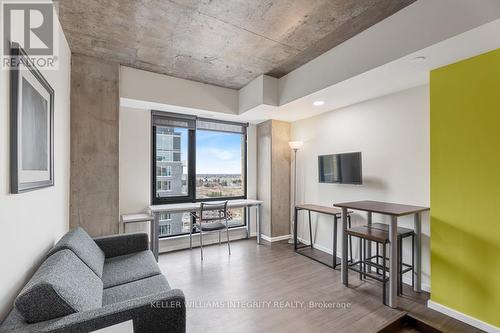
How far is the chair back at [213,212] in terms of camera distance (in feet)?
11.6

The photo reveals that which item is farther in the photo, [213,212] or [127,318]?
[213,212]

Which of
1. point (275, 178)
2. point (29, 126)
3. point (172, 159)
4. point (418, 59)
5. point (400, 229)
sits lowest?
point (400, 229)

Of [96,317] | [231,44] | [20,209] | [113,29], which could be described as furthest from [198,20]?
[96,317]

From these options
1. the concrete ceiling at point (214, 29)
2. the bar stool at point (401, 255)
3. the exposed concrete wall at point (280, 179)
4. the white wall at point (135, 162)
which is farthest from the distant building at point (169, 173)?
the bar stool at point (401, 255)

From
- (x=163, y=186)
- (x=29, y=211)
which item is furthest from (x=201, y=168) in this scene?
(x=29, y=211)

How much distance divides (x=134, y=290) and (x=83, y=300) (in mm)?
492

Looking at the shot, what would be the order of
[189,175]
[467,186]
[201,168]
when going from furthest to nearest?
[201,168] < [189,175] < [467,186]

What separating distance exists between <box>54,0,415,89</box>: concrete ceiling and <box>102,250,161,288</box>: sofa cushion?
2.34 metres

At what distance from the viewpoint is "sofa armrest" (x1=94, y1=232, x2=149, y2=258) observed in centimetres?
242

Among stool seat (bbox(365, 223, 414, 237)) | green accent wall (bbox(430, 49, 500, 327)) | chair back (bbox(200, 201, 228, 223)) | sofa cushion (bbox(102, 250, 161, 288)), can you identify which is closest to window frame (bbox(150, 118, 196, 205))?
chair back (bbox(200, 201, 228, 223))

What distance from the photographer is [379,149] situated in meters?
3.07

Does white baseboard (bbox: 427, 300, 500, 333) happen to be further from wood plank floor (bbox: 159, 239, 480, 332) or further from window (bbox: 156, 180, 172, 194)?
window (bbox: 156, 180, 172, 194)

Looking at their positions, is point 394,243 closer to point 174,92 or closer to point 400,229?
point 400,229

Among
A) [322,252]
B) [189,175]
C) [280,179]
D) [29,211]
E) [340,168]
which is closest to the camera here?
[29,211]
